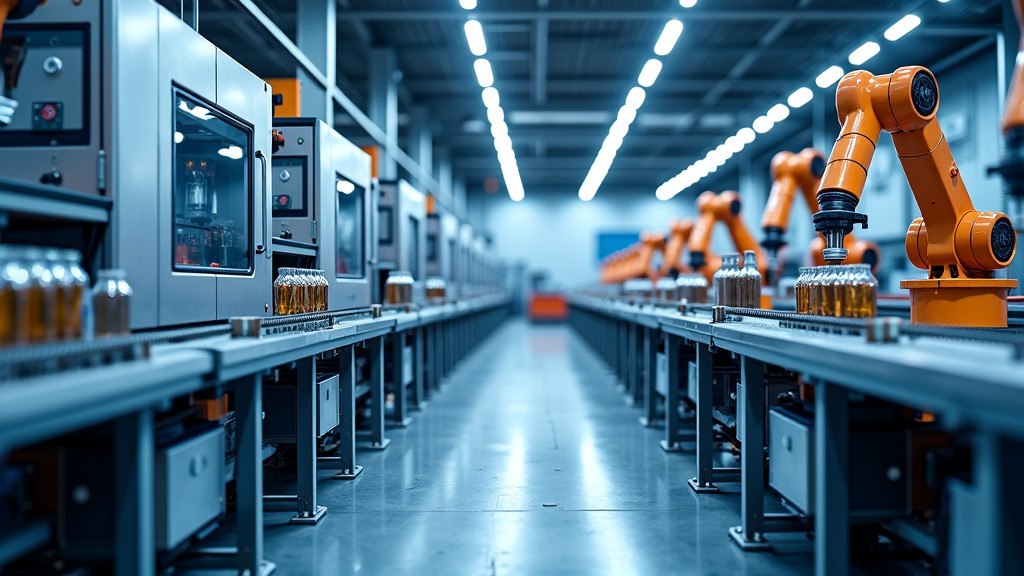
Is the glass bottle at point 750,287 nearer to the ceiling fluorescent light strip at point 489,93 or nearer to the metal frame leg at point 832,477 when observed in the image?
the metal frame leg at point 832,477

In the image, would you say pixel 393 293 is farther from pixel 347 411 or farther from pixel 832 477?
pixel 832 477

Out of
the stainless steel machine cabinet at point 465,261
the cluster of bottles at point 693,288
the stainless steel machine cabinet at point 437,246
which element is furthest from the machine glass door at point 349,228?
the stainless steel machine cabinet at point 465,261

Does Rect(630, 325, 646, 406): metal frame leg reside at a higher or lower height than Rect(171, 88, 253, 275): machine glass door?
lower

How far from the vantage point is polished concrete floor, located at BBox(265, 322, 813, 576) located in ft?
7.06

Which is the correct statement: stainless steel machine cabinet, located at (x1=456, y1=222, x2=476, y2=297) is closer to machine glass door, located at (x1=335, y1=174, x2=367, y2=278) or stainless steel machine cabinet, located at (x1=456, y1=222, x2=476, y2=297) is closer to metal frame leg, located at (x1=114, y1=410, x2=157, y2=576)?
machine glass door, located at (x1=335, y1=174, x2=367, y2=278)

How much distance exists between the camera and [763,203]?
1582 centimetres

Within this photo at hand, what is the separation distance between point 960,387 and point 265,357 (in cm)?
166

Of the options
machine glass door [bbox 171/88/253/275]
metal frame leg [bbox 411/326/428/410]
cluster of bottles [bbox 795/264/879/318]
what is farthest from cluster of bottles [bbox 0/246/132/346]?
metal frame leg [bbox 411/326/428/410]

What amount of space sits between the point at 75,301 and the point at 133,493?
0.44 m

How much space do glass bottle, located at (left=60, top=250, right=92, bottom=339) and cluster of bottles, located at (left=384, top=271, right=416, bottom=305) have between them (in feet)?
11.3

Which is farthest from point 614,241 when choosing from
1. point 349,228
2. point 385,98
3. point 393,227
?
point 349,228

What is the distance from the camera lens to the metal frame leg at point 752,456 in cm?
224

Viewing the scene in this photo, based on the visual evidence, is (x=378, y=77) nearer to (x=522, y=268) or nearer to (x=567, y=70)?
(x=567, y=70)

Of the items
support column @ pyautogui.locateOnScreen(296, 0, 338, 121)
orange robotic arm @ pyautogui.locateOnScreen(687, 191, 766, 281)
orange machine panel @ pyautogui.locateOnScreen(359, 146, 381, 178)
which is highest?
support column @ pyautogui.locateOnScreen(296, 0, 338, 121)
